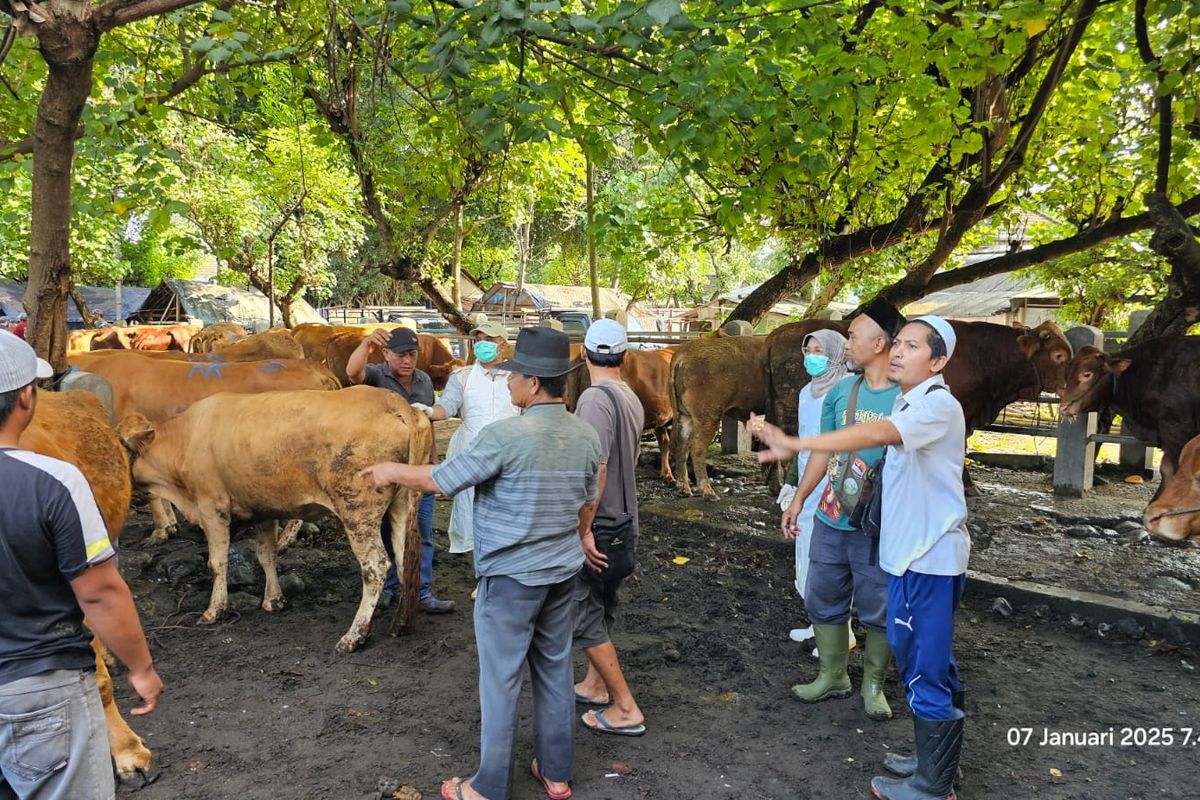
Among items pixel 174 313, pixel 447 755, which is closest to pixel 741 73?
pixel 447 755

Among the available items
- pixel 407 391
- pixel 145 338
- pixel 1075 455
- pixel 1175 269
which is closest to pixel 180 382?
pixel 407 391

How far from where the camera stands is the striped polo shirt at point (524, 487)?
10.1 feet

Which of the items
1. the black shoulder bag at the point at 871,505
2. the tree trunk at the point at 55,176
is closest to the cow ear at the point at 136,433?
the tree trunk at the point at 55,176

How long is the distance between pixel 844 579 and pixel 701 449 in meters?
5.19

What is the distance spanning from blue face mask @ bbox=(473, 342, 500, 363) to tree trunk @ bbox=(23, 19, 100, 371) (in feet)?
8.36

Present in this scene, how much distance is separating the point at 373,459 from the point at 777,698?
2.77 m

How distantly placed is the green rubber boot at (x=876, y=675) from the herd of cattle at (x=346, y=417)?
4.49ft

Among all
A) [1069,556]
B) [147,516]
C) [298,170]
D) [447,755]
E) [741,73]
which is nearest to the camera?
[447,755]

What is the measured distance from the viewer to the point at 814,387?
15.7ft

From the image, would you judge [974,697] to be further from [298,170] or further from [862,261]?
[298,170]

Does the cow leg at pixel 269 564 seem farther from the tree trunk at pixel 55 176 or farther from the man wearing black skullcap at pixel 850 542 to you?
the man wearing black skullcap at pixel 850 542

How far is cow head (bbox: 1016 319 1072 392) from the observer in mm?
8391

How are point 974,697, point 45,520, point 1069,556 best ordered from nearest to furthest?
1. point 45,520
2. point 974,697
3. point 1069,556

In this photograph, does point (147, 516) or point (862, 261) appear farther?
point (862, 261)
